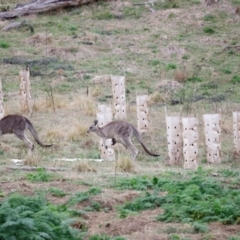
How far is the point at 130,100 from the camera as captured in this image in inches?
882

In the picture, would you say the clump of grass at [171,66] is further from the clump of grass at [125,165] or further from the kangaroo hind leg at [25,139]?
the clump of grass at [125,165]

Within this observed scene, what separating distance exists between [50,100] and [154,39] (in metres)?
9.28

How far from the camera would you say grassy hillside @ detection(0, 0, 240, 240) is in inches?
412

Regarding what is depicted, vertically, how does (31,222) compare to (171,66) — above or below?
below

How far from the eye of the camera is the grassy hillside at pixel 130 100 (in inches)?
412

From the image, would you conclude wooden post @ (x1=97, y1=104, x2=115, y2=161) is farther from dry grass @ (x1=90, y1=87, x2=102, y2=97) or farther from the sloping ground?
dry grass @ (x1=90, y1=87, x2=102, y2=97)

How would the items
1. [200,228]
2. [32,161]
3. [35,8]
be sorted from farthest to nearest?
1. [35,8]
2. [32,161]
3. [200,228]

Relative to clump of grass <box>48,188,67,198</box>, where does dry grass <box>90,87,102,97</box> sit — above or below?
above

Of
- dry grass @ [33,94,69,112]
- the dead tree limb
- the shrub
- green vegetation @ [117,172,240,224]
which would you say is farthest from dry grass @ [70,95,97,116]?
the dead tree limb

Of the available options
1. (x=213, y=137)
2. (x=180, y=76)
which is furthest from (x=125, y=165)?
(x=180, y=76)

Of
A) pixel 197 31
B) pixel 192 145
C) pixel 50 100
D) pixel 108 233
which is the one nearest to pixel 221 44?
pixel 197 31

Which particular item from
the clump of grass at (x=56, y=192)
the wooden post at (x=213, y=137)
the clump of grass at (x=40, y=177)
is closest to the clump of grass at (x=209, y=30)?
the wooden post at (x=213, y=137)

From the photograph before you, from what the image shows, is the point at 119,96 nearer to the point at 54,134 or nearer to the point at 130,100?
the point at 54,134

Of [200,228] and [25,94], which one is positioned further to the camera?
[25,94]
